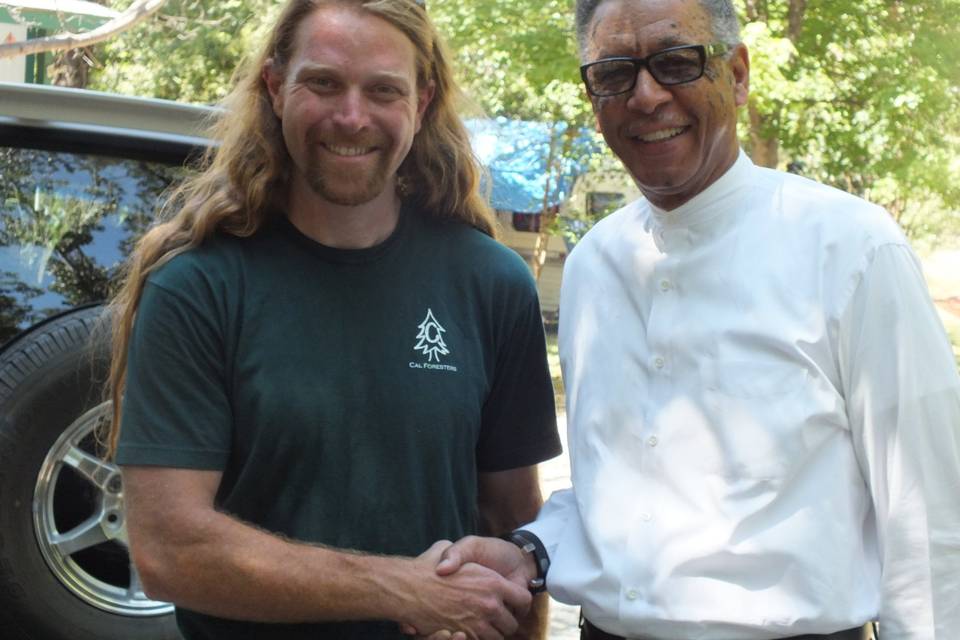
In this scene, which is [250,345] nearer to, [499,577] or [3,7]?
[499,577]

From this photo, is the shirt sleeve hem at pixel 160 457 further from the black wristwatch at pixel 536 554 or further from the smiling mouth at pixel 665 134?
the smiling mouth at pixel 665 134

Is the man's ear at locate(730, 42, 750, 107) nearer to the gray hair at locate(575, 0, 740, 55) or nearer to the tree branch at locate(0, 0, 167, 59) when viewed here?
the gray hair at locate(575, 0, 740, 55)

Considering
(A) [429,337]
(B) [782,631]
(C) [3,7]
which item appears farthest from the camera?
(C) [3,7]

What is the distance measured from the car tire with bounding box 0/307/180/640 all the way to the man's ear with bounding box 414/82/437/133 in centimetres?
162

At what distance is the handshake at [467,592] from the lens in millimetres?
2656

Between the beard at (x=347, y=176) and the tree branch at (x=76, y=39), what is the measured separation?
9234 mm

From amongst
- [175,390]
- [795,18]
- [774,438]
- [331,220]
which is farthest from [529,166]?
[774,438]

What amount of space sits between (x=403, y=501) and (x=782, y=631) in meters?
0.82

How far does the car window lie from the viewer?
4.61m

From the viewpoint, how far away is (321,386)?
269 centimetres

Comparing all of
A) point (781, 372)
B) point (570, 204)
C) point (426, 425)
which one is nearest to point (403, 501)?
point (426, 425)

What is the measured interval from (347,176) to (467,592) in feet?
2.98

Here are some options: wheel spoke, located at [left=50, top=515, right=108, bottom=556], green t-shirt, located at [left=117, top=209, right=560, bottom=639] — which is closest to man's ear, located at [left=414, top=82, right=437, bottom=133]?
green t-shirt, located at [left=117, top=209, right=560, bottom=639]

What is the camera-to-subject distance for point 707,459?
2.49 meters
